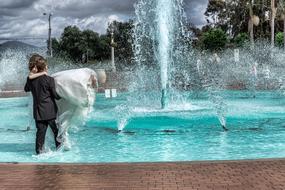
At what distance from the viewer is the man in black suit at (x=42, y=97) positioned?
820 cm

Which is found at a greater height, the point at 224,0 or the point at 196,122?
the point at 224,0

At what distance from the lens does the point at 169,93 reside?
17.6 meters

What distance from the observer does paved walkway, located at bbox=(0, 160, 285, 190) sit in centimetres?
616

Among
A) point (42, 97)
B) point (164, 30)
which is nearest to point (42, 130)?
point (42, 97)

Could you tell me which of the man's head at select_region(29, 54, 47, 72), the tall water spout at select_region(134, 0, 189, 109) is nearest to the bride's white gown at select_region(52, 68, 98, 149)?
the man's head at select_region(29, 54, 47, 72)

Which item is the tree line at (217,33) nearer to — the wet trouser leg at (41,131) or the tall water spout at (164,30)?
the tall water spout at (164,30)

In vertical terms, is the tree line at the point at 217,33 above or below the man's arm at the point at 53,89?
above

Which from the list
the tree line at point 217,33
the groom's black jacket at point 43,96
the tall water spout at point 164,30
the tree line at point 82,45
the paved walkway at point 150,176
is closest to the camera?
the paved walkway at point 150,176

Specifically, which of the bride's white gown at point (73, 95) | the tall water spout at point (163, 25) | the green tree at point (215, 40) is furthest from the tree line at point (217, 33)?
the bride's white gown at point (73, 95)

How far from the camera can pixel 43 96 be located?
26.9 feet

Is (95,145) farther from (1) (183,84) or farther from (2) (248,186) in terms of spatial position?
(1) (183,84)

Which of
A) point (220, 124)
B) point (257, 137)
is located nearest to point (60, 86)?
point (257, 137)

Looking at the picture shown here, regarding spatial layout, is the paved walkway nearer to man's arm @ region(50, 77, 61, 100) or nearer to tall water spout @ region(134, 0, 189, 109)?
man's arm @ region(50, 77, 61, 100)

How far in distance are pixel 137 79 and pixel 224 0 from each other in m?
53.4
